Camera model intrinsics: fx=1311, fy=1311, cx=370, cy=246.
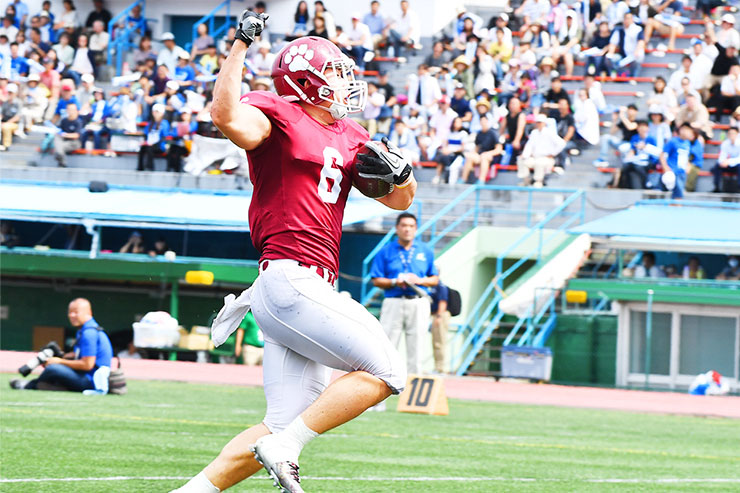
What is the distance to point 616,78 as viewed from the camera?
25281 mm

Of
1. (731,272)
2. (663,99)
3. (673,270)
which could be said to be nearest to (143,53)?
(663,99)

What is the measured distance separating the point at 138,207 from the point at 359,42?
7.01 metres

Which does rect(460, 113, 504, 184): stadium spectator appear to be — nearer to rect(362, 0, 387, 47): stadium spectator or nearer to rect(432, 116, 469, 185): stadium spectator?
rect(432, 116, 469, 185): stadium spectator

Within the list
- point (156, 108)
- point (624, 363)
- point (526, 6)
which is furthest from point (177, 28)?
point (624, 363)

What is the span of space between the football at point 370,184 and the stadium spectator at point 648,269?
16639 mm

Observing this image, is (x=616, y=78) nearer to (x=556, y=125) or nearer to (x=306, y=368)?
(x=556, y=125)

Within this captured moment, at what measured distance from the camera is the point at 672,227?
830 inches

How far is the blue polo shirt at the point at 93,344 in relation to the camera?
13.2 meters

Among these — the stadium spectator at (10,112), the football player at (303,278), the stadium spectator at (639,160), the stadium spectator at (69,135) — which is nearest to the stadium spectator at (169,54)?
the stadium spectator at (69,135)

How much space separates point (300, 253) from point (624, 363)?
16.2 metres

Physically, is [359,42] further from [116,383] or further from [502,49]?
[116,383]

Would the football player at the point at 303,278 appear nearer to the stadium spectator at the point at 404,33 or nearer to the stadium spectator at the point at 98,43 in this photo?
the stadium spectator at the point at 404,33

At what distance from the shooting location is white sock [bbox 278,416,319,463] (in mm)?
5227

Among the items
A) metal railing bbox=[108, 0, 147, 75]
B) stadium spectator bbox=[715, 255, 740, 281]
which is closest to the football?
stadium spectator bbox=[715, 255, 740, 281]
